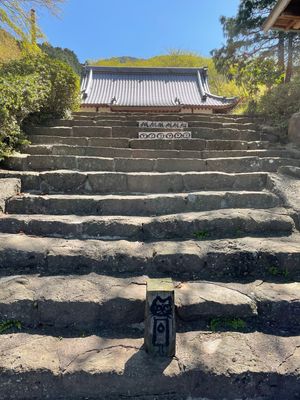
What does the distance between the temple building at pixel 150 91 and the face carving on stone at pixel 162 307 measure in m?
13.1

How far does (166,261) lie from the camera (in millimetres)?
2463

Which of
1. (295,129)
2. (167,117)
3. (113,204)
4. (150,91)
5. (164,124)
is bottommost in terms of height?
(113,204)

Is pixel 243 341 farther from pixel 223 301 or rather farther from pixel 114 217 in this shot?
pixel 114 217

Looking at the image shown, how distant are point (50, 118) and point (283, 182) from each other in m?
4.42

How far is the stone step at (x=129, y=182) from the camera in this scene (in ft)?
12.1

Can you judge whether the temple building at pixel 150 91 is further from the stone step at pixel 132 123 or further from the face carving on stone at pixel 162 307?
the face carving on stone at pixel 162 307

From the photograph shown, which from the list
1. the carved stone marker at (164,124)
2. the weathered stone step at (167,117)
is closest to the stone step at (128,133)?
the carved stone marker at (164,124)

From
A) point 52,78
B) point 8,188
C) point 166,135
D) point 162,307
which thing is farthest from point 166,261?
point 52,78

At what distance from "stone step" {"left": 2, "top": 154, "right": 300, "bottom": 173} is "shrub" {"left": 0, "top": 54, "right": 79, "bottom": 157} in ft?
1.14

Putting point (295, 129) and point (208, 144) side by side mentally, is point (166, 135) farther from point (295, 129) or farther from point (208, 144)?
point (295, 129)

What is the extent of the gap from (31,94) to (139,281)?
11.8 ft

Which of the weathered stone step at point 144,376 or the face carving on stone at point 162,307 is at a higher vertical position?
the face carving on stone at point 162,307

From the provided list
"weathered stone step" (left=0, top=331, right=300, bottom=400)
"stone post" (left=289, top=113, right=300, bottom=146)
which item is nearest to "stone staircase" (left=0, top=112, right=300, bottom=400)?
"weathered stone step" (left=0, top=331, right=300, bottom=400)

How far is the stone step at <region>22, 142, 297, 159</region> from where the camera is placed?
4598 mm
